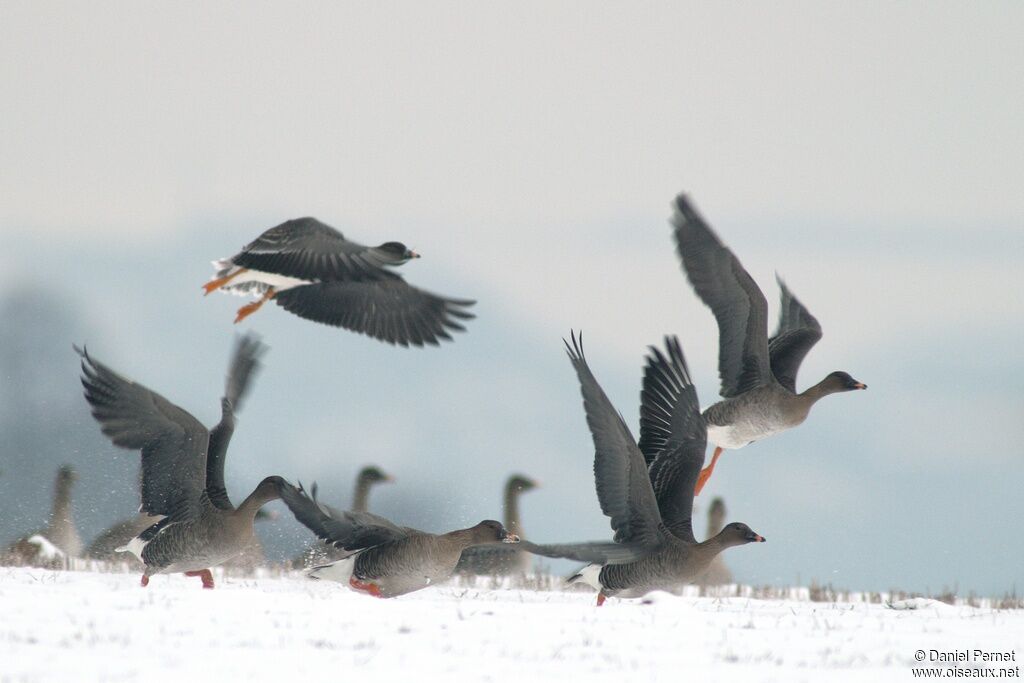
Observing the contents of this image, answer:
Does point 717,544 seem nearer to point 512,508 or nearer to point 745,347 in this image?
point 745,347

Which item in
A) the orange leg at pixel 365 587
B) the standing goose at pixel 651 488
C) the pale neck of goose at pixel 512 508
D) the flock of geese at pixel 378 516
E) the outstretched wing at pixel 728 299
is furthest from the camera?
the pale neck of goose at pixel 512 508

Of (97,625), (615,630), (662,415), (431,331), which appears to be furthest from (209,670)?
(431,331)

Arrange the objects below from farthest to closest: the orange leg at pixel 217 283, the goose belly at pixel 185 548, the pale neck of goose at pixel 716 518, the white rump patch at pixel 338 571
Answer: the pale neck of goose at pixel 716 518, the orange leg at pixel 217 283, the goose belly at pixel 185 548, the white rump patch at pixel 338 571

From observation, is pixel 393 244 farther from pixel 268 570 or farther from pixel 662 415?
pixel 268 570

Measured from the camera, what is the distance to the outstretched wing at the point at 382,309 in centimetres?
1503

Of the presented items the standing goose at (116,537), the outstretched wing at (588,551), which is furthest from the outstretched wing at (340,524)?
the standing goose at (116,537)

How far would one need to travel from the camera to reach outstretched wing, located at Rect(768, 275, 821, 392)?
15734mm

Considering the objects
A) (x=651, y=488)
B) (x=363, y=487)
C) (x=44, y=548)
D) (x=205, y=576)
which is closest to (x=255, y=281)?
(x=205, y=576)

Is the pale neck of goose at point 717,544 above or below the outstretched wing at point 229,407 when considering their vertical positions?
below

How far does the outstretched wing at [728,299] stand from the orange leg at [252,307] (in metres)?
4.71

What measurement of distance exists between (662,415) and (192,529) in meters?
4.66

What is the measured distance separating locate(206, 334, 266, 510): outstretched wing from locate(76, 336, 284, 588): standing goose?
167mm

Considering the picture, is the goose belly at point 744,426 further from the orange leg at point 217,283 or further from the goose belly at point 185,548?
the orange leg at point 217,283

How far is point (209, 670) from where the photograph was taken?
7832 millimetres
